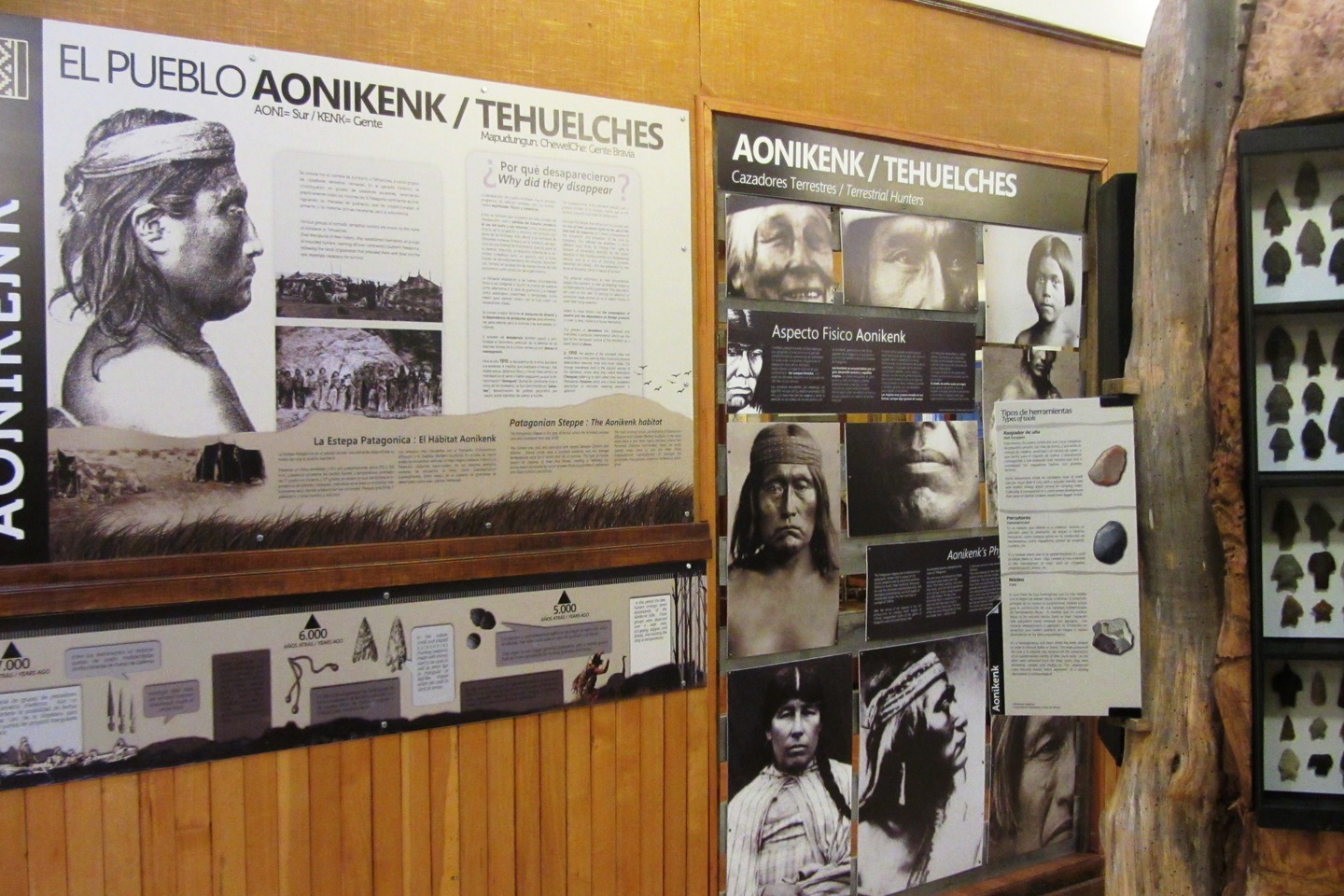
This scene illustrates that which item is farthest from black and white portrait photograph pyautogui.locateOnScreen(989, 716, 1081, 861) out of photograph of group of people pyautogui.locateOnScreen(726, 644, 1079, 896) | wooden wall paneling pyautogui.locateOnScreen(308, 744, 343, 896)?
wooden wall paneling pyautogui.locateOnScreen(308, 744, 343, 896)

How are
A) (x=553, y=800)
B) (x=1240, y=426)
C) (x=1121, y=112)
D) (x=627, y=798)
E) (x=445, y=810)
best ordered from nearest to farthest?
(x=1240, y=426) < (x=445, y=810) < (x=553, y=800) < (x=627, y=798) < (x=1121, y=112)

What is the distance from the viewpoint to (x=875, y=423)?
3.09 metres

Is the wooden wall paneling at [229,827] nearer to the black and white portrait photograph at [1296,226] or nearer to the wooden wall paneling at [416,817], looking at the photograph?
the wooden wall paneling at [416,817]

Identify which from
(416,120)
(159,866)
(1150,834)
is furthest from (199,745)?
(1150,834)

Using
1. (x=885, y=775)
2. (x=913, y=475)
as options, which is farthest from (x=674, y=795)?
(x=913, y=475)

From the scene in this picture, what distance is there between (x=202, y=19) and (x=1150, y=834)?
115 inches

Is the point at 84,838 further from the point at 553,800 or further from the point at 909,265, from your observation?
the point at 909,265

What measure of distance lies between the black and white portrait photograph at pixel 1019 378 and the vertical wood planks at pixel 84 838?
9.28ft

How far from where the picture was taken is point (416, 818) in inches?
96.0

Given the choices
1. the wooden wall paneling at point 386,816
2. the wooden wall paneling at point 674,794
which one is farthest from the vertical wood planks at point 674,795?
the wooden wall paneling at point 386,816

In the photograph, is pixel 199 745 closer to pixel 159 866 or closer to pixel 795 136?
pixel 159 866

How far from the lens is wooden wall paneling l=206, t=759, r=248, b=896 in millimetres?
2221

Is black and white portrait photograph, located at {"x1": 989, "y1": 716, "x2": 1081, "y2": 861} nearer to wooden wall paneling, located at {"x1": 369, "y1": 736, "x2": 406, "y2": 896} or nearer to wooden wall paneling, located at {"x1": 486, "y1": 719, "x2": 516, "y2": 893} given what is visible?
wooden wall paneling, located at {"x1": 486, "y1": 719, "x2": 516, "y2": 893}

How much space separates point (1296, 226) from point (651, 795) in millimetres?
2229
